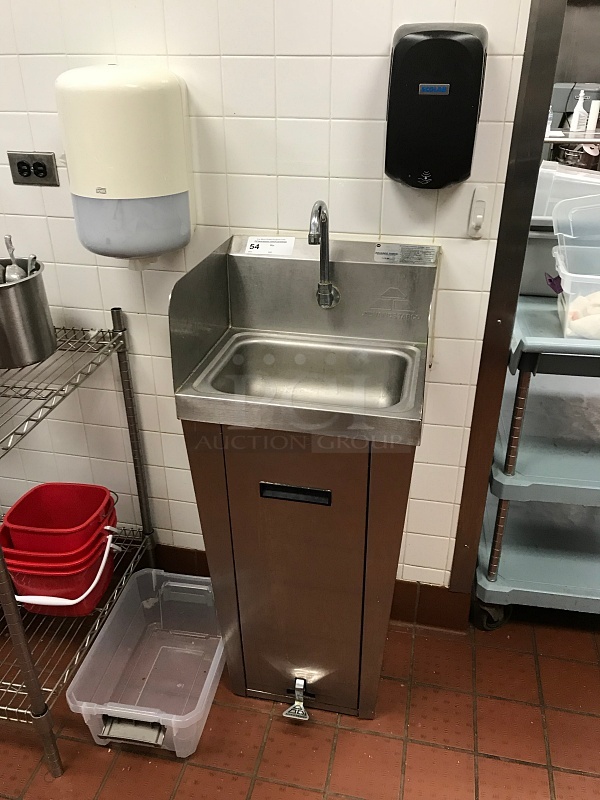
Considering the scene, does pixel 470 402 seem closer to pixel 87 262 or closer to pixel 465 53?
pixel 465 53

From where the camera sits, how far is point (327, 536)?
131 cm

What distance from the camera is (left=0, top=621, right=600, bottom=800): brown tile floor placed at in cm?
146

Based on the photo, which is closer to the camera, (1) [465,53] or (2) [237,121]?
(1) [465,53]

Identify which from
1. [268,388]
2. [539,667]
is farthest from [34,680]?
[539,667]

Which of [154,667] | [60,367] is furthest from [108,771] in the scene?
[60,367]

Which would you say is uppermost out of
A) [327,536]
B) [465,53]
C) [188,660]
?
[465,53]

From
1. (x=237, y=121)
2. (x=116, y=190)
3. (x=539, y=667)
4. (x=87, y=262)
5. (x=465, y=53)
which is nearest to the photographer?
(x=465, y=53)

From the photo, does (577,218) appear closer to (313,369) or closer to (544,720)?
(313,369)

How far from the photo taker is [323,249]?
4.28ft

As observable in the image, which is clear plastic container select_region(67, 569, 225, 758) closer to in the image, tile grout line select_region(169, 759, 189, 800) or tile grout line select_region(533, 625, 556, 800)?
tile grout line select_region(169, 759, 189, 800)

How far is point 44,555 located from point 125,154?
3.08 feet

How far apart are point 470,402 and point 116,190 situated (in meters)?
0.95

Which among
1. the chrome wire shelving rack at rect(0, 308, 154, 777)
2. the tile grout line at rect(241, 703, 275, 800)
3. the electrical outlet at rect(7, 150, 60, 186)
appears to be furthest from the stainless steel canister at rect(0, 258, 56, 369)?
the tile grout line at rect(241, 703, 275, 800)

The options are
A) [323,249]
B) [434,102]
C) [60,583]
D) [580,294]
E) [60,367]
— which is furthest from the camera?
[60,367]
